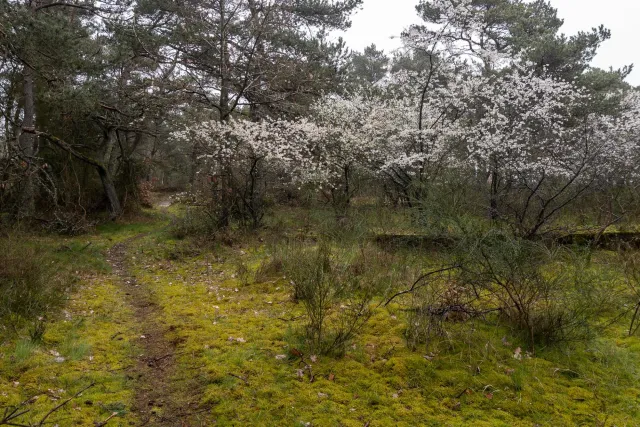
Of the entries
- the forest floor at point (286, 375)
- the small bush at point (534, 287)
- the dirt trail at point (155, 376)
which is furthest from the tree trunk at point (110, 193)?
the small bush at point (534, 287)

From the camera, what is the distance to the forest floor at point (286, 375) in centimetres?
329

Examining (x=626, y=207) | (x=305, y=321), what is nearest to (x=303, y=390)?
(x=305, y=321)

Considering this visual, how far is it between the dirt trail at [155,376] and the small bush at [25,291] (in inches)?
40.6

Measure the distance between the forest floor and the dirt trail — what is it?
0.05 ft

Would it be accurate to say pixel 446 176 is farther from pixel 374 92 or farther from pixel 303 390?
pixel 303 390

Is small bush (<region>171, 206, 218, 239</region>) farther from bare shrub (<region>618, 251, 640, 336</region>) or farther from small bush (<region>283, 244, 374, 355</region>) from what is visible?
bare shrub (<region>618, 251, 640, 336</region>)

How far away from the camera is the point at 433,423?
319cm

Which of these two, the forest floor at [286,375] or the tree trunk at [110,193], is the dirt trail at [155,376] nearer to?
the forest floor at [286,375]

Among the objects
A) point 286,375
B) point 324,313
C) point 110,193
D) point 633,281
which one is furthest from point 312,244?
point 110,193

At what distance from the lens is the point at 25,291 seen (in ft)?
16.8

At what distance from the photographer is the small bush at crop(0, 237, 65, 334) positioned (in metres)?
Answer: 4.77

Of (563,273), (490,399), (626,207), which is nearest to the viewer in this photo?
(490,399)

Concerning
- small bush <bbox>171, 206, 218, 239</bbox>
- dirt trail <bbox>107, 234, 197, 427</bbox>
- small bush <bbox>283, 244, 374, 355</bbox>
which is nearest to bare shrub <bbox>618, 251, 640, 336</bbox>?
small bush <bbox>283, 244, 374, 355</bbox>

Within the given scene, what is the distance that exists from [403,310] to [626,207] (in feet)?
26.8
